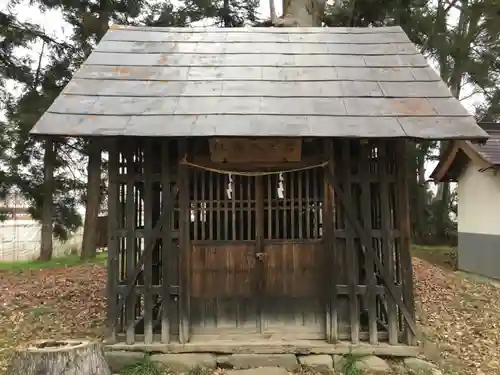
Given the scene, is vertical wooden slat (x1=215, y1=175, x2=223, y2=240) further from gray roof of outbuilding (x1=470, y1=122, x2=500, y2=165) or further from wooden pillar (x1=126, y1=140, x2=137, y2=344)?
gray roof of outbuilding (x1=470, y1=122, x2=500, y2=165)

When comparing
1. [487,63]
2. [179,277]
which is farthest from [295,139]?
[487,63]

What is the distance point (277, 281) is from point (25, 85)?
38.5 feet

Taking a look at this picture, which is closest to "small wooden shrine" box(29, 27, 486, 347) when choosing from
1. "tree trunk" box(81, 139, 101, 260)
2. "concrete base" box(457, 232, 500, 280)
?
"concrete base" box(457, 232, 500, 280)

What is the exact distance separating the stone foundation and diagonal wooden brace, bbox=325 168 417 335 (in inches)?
21.9

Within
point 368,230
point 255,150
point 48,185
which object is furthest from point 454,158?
point 48,185

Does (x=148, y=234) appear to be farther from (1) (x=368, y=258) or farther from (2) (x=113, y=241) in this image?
(1) (x=368, y=258)

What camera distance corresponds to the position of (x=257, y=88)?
22.0 ft

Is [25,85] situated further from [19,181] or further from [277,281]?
[277,281]

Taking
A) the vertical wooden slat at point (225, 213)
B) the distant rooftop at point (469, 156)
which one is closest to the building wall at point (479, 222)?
the distant rooftop at point (469, 156)

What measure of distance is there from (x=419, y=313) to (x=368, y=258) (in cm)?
261

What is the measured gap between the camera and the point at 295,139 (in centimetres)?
608

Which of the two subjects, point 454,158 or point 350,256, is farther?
point 454,158

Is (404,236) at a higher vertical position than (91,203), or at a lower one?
lower

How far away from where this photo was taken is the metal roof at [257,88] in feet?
19.3
